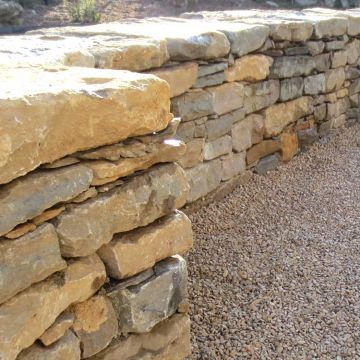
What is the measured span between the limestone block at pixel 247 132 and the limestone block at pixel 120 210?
194cm

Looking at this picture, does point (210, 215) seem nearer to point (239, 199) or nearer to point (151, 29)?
point (239, 199)

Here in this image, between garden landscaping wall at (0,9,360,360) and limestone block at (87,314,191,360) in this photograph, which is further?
limestone block at (87,314,191,360)

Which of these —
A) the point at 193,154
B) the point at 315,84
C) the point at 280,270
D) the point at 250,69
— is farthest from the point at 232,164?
the point at 315,84

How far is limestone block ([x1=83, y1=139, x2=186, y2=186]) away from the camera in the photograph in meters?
1.64

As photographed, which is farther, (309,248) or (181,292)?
(309,248)

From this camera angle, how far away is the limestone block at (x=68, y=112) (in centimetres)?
139

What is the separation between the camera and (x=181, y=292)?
1.95 metres

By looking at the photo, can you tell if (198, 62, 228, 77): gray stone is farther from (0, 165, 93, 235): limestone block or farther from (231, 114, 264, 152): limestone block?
(0, 165, 93, 235): limestone block

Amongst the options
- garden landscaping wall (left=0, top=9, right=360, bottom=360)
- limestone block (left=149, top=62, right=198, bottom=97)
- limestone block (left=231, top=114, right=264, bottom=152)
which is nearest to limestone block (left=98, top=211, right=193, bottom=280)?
garden landscaping wall (left=0, top=9, right=360, bottom=360)

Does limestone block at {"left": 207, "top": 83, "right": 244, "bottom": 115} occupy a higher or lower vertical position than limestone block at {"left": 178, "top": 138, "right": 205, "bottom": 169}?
higher

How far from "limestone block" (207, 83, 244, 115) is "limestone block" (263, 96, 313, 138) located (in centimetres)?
41

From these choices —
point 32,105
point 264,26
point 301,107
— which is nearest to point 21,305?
point 32,105

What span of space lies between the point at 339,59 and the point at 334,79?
0.59 feet

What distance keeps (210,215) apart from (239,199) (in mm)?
336
